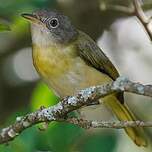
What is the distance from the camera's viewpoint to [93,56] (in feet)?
14.6

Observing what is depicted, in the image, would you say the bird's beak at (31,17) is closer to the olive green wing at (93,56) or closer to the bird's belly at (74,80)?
the olive green wing at (93,56)

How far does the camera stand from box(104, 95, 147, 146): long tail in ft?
14.9

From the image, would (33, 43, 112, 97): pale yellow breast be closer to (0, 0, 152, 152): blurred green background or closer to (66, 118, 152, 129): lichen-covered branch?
(0, 0, 152, 152): blurred green background

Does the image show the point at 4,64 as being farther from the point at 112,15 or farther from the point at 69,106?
the point at 69,106

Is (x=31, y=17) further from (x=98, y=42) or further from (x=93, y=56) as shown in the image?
(x=98, y=42)

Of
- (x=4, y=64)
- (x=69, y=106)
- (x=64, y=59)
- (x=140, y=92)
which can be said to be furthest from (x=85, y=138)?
(x=4, y=64)

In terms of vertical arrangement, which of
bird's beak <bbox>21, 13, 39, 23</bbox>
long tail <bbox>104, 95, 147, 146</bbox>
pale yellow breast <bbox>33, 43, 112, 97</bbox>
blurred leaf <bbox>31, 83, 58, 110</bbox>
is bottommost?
long tail <bbox>104, 95, 147, 146</bbox>

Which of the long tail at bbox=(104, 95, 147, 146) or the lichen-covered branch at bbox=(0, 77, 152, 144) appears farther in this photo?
the long tail at bbox=(104, 95, 147, 146)

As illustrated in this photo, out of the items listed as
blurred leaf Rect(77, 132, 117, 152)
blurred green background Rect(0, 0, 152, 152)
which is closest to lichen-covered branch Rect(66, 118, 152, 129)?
blurred leaf Rect(77, 132, 117, 152)

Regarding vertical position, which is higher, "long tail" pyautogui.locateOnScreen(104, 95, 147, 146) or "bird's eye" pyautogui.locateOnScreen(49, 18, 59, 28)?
"bird's eye" pyautogui.locateOnScreen(49, 18, 59, 28)

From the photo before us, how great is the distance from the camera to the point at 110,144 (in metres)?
4.26

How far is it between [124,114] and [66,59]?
0.76 meters

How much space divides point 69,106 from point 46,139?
26.5 inches

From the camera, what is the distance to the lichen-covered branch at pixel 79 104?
3.01 m
